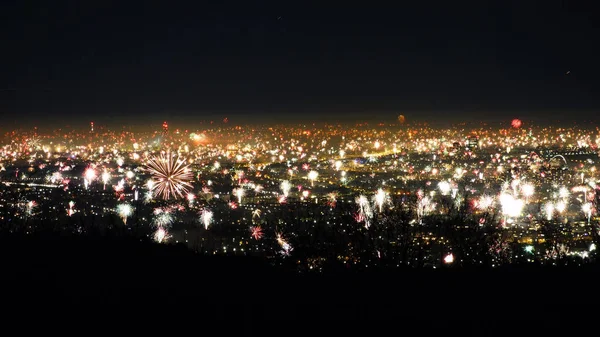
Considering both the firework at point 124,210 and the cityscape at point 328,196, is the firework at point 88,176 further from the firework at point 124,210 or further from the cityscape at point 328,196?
the firework at point 124,210

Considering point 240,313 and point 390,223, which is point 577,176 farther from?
point 240,313

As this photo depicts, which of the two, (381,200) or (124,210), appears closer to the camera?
(381,200)

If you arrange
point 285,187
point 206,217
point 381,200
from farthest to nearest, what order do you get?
point 285,187, point 206,217, point 381,200

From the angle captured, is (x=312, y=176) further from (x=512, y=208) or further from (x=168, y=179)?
(x=512, y=208)

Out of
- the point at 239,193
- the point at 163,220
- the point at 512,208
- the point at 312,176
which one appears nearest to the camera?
the point at 512,208

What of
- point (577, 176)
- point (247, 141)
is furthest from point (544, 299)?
point (247, 141)

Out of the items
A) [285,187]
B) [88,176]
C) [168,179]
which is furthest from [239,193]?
[88,176]

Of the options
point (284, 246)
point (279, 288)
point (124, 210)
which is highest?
point (279, 288)

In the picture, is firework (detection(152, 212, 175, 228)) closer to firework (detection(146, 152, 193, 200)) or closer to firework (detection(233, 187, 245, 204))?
firework (detection(146, 152, 193, 200))
